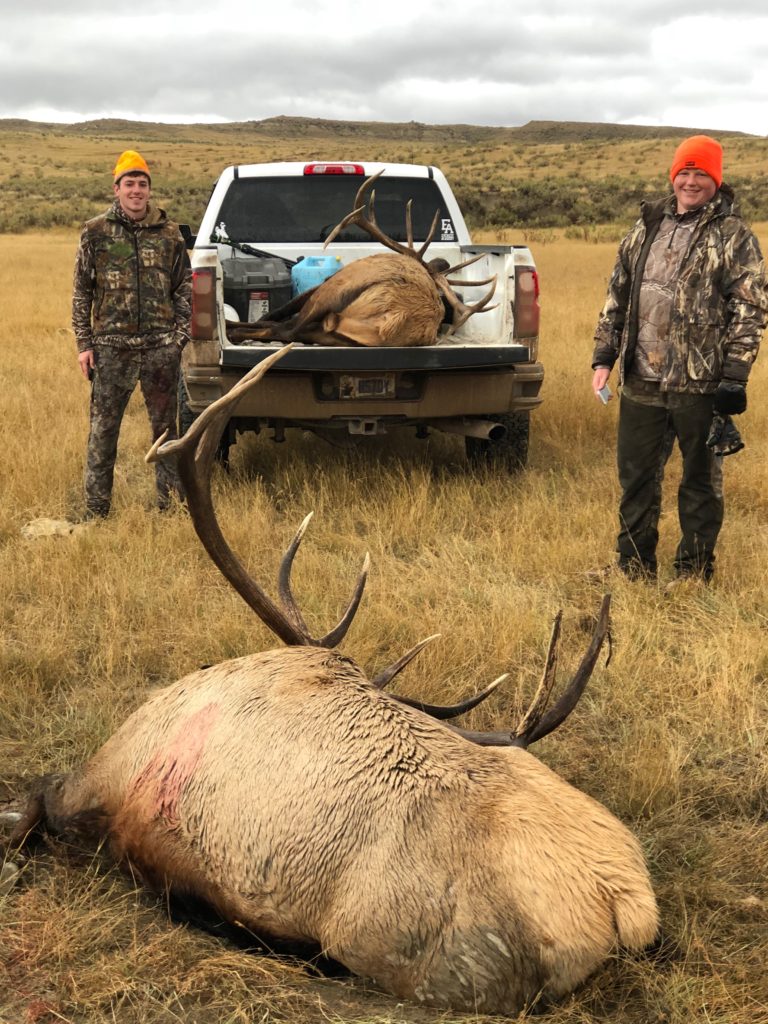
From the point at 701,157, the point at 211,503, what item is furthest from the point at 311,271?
the point at 211,503

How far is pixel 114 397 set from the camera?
571cm

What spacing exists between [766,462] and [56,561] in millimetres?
4400


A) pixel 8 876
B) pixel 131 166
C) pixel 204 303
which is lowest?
pixel 8 876

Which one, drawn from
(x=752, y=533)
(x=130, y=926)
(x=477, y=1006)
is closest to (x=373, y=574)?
(x=752, y=533)

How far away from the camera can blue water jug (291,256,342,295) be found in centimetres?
668

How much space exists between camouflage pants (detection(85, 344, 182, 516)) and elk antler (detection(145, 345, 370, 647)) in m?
2.95

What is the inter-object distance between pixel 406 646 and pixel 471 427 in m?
2.23

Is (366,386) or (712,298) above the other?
(712,298)

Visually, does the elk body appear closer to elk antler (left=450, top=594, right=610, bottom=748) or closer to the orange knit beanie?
elk antler (left=450, top=594, right=610, bottom=748)

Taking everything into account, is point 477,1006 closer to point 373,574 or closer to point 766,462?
point 373,574

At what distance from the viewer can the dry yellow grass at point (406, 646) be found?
2283 millimetres

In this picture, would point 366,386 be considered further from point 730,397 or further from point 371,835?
point 371,835

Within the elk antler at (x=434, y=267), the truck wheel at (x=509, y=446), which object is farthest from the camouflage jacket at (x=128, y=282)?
the truck wheel at (x=509, y=446)

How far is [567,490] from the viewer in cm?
632
